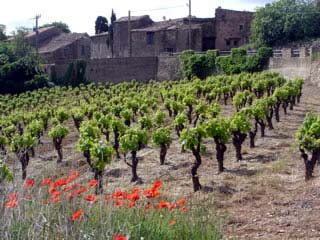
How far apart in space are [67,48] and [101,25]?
10636 mm

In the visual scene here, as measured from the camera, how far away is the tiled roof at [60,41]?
62688 millimetres

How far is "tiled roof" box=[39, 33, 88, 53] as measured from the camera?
206 feet

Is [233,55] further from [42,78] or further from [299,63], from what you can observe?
[42,78]

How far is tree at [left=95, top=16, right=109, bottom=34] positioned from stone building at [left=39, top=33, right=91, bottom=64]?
3.56 metres

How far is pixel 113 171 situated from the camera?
14633 mm

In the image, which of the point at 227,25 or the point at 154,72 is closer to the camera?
the point at 154,72

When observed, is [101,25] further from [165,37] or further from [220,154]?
[220,154]

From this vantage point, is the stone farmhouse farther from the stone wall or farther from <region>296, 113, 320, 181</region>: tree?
<region>296, 113, 320, 181</region>: tree

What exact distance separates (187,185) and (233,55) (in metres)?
28.5

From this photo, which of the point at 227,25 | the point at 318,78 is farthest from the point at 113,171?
the point at 227,25

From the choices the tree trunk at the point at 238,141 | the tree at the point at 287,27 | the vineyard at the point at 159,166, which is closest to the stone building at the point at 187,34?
the tree at the point at 287,27

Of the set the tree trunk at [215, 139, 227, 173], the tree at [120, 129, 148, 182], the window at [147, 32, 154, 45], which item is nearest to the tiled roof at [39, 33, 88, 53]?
the window at [147, 32, 154, 45]

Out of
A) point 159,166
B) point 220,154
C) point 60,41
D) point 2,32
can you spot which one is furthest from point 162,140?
point 2,32

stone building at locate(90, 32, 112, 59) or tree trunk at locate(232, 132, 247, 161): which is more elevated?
stone building at locate(90, 32, 112, 59)
